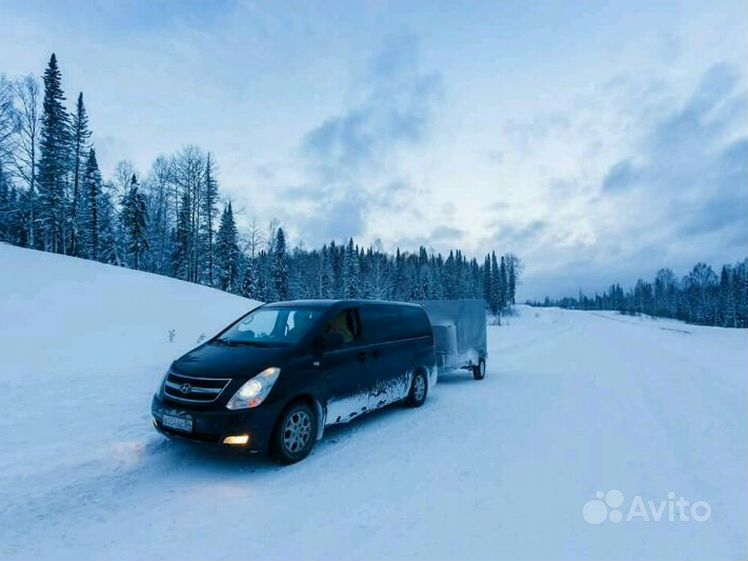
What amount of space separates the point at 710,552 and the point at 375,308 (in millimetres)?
5092

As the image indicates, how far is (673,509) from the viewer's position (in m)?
4.09

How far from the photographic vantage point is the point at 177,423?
484 centimetres

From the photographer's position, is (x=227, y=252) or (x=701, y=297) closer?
(x=227, y=252)

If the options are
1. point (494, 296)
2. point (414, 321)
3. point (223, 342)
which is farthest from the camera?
point (494, 296)

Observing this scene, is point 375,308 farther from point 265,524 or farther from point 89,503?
point 89,503

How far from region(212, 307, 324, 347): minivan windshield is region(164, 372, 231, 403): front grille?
3.03 ft

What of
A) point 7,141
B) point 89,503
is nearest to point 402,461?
point 89,503

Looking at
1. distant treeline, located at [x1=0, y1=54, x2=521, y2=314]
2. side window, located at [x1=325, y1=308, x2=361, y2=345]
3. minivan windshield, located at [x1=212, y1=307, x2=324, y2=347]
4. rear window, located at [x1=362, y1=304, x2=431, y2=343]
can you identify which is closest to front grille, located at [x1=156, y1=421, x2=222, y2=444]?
minivan windshield, located at [x1=212, y1=307, x2=324, y2=347]

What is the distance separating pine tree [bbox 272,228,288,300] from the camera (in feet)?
197

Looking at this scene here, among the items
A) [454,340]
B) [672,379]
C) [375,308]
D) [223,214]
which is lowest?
[672,379]

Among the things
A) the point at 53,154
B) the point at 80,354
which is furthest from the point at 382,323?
the point at 53,154

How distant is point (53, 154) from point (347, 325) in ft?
144

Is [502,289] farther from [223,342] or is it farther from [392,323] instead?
[223,342]

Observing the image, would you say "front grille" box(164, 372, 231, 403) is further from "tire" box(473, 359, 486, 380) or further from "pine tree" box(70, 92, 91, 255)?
"pine tree" box(70, 92, 91, 255)
